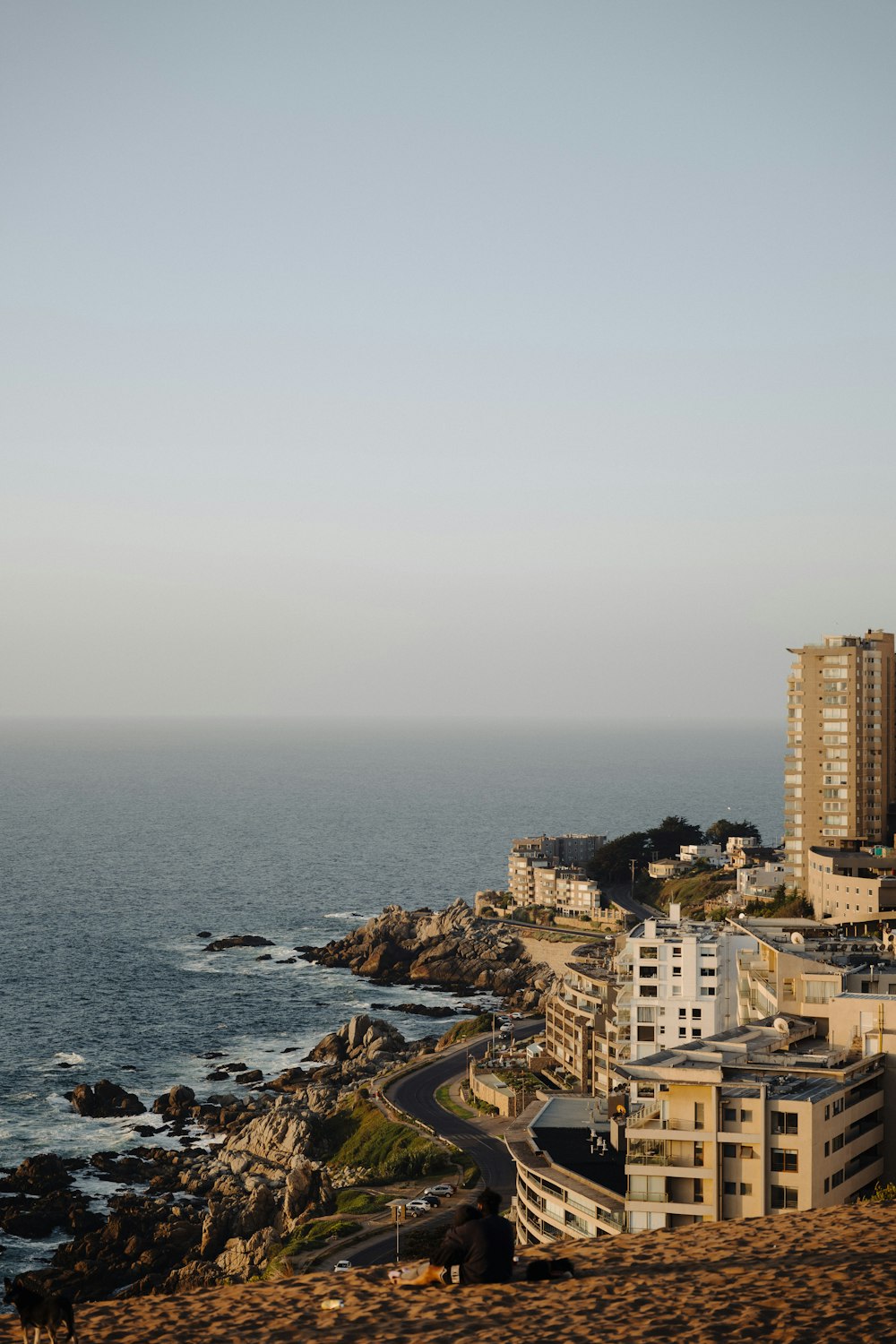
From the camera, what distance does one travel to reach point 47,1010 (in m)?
70.6

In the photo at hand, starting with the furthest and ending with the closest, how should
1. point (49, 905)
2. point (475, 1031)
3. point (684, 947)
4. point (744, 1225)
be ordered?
point (49, 905)
point (475, 1031)
point (684, 947)
point (744, 1225)

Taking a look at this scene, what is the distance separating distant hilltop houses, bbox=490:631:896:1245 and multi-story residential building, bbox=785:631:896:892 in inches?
3.7

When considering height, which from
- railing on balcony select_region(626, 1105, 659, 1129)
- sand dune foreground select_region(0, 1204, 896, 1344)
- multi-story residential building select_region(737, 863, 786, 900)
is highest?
sand dune foreground select_region(0, 1204, 896, 1344)

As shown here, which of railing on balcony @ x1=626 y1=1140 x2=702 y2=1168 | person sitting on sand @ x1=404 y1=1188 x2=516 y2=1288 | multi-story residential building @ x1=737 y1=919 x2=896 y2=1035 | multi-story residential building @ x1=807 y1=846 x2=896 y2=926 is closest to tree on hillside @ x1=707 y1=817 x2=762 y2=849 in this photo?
multi-story residential building @ x1=807 y1=846 x2=896 y2=926

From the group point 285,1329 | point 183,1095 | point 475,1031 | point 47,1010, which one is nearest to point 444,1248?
point 285,1329

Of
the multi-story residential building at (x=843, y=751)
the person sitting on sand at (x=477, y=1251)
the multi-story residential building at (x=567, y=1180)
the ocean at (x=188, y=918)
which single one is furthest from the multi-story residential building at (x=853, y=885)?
the person sitting on sand at (x=477, y=1251)

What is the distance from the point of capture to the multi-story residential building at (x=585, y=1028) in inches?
1895

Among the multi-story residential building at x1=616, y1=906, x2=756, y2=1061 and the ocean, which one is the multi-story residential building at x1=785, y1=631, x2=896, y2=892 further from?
the multi-story residential building at x1=616, y1=906, x2=756, y2=1061

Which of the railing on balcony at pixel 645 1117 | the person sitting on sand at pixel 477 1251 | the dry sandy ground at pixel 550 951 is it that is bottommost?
the dry sandy ground at pixel 550 951

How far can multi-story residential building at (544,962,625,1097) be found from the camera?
158 feet

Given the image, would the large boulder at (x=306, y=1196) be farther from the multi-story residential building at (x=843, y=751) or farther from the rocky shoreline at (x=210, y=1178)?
the multi-story residential building at (x=843, y=751)

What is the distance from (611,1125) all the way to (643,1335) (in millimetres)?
19668

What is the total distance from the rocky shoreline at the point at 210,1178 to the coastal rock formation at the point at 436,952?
642 inches

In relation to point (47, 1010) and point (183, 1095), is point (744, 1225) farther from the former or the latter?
point (47, 1010)
